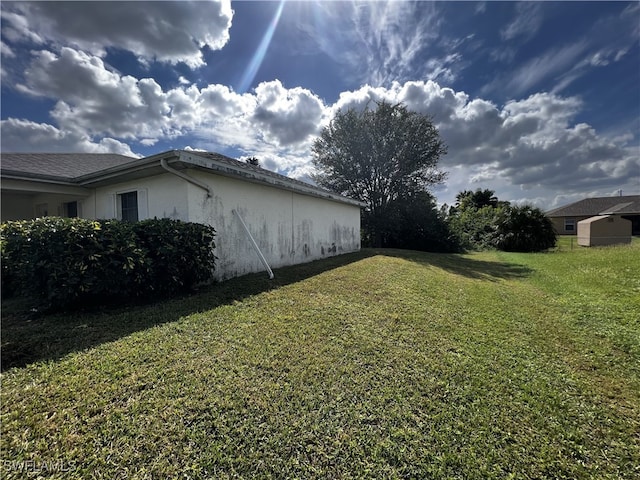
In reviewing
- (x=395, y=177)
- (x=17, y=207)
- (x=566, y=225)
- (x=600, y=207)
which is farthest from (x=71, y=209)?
(x=600, y=207)

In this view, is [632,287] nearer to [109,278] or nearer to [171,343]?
[171,343]

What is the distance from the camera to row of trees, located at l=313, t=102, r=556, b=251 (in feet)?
60.3

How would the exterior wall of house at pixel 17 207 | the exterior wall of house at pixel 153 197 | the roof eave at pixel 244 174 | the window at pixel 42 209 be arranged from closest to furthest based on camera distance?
the roof eave at pixel 244 174, the exterior wall of house at pixel 153 197, the exterior wall of house at pixel 17 207, the window at pixel 42 209

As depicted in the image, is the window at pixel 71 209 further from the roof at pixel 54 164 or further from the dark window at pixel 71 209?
the roof at pixel 54 164

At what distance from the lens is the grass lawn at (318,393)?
170 cm

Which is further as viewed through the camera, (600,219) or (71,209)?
(600,219)

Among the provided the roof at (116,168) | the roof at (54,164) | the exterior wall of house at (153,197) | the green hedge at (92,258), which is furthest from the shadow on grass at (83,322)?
the roof at (54,164)

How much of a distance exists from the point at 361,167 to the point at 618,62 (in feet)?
43.2

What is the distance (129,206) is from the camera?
6.90 metres

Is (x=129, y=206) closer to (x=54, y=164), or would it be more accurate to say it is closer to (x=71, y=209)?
(x=71, y=209)

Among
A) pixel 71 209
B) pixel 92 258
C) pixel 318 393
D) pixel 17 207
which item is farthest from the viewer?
pixel 17 207

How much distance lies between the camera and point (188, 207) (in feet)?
18.0

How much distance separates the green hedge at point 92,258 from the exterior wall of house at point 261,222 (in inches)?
46.1

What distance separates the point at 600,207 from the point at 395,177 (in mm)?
31609
